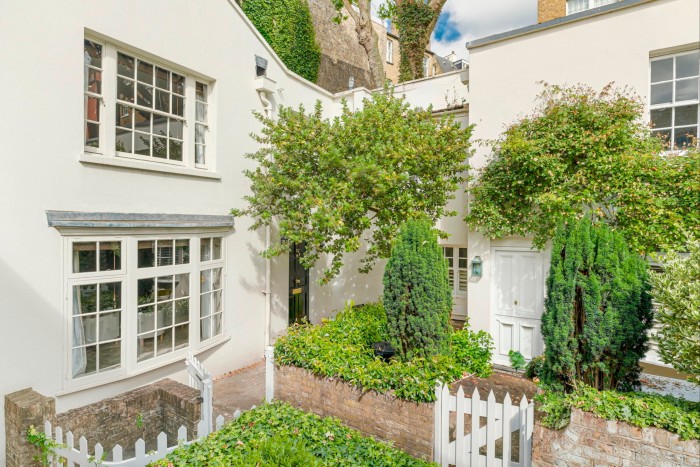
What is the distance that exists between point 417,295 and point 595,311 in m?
2.13

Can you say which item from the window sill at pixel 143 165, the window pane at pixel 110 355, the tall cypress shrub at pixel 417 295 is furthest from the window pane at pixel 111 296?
the tall cypress shrub at pixel 417 295

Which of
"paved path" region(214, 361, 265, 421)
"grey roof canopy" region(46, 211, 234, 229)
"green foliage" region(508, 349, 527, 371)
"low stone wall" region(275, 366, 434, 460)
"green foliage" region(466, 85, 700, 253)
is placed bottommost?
"paved path" region(214, 361, 265, 421)

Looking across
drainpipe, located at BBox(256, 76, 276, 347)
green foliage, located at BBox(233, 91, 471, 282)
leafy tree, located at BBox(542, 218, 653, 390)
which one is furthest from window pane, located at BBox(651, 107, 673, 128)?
drainpipe, located at BBox(256, 76, 276, 347)

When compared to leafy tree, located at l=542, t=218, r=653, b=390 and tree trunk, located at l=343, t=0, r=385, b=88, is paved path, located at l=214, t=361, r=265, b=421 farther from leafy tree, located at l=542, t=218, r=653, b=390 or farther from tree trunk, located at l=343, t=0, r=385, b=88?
tree trunk, located at l=343, t=0, r=385, b=88

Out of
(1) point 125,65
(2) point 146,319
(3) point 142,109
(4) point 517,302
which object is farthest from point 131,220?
(4) point 517,302

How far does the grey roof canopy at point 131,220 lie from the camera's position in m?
5.80

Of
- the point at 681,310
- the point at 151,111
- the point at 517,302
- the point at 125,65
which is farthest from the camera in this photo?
the point at 517,302

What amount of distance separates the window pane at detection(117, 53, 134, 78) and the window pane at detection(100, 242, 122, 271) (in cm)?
287

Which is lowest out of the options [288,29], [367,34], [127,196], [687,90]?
[127,196]

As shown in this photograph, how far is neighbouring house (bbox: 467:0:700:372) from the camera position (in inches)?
293

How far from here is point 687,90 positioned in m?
7.46

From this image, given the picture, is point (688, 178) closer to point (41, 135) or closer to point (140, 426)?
point (140, 426)

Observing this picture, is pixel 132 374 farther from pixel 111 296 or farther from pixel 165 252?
pixel 165 252

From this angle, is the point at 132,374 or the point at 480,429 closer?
the point at 480,429
